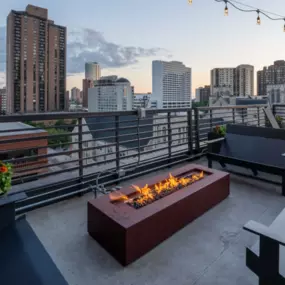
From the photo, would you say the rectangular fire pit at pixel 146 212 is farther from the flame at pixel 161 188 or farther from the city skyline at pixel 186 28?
the city skyline at pixel 186 28

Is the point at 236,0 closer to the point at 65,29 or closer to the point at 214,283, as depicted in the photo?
the point at 214,283

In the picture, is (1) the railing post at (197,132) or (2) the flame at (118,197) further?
(1) the railing post at (197,132)

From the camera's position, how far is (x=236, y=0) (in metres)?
4.89

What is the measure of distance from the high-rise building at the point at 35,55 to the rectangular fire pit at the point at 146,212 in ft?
17.8

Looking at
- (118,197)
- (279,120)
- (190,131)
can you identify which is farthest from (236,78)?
(118,197)

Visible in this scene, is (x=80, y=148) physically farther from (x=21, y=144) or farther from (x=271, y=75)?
(x=271, y=75)

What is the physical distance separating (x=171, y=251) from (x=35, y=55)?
837cm

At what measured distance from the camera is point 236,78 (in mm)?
16406

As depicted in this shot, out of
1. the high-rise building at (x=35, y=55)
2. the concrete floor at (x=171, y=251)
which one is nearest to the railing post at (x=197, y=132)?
the concrete floor at (x=171, y=251)

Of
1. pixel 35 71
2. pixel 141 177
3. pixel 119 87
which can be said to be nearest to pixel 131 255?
pixel 141 177

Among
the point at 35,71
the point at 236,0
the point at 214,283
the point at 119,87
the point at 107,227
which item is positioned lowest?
the point at 214,283

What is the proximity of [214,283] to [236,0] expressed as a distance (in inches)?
208

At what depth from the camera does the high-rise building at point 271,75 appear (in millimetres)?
12992

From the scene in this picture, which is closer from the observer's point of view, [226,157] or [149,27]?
[226,157]
